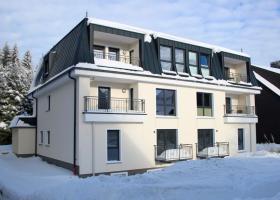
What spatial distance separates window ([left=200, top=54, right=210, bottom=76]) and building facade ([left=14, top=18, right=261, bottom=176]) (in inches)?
3.1

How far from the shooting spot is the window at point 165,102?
66.8ft

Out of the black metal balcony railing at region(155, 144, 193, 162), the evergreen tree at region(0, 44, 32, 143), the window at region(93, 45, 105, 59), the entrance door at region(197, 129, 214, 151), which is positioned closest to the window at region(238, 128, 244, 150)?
the entrance door at region(197, 129, 214, 151)

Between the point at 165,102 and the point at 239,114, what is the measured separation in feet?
24.9

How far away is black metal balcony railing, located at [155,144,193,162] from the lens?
63.1ft

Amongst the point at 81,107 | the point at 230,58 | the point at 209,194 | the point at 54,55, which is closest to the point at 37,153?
the point at 54,55

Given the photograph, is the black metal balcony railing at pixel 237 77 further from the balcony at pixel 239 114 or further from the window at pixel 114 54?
the window at pixel 114 54

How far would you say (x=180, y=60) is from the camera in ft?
71.5

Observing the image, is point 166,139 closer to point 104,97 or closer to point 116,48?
point 104,97

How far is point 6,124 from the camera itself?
3884 centimetres

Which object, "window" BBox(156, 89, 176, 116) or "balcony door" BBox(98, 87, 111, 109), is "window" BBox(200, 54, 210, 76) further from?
"balcony door" BBox(98, 87, 111, 109)

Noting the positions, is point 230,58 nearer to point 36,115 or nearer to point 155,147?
point 155,147

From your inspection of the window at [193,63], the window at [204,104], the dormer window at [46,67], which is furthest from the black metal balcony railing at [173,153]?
the dormer window at [46,67]

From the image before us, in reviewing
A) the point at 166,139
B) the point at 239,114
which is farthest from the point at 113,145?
the point at 239,114

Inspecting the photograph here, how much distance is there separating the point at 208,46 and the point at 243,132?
772 centimetres
